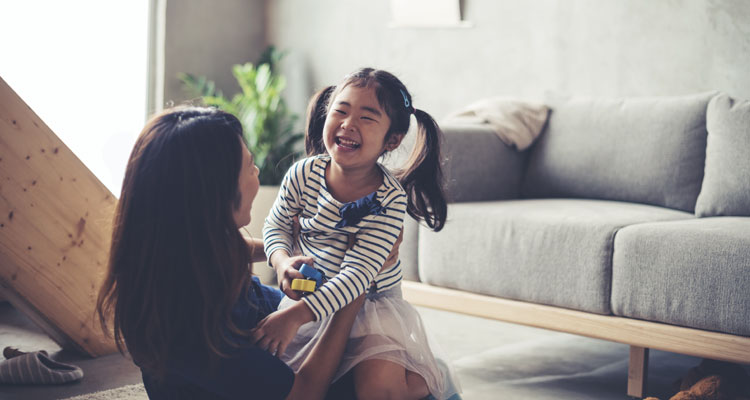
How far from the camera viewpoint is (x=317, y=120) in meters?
1.68

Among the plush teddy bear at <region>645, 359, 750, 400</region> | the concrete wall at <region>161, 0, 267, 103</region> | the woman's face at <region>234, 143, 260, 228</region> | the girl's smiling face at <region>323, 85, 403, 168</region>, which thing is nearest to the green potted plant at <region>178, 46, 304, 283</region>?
the concrete wall at <region>161, 0, 267, 103</region>

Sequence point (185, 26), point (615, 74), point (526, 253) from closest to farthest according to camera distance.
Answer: point (526, 253) < point (615, 74) < point (185, 26)

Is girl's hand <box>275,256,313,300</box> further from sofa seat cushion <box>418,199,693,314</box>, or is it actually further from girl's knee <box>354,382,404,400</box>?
sofa seat cushion <box>418,199,693,314</box>

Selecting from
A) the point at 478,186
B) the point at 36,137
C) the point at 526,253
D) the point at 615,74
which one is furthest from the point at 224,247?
the point at 615,74

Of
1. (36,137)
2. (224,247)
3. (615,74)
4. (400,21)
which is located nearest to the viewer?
(224,247)

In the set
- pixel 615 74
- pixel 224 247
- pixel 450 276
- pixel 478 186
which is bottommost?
pixel 450 276

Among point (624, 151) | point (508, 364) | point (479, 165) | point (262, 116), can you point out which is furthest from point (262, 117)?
point (508, 364)

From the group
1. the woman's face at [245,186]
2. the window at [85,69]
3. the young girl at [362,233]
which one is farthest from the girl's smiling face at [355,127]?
the window at [85,69]

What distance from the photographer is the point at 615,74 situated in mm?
3160

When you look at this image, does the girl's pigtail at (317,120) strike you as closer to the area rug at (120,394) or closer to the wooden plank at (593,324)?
the area rug at (120,394)

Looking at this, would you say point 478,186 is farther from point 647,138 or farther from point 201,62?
point 201,62

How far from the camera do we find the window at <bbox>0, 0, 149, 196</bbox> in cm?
365

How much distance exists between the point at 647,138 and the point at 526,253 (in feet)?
2.50

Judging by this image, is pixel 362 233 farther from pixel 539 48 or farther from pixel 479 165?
pixel 539 48
